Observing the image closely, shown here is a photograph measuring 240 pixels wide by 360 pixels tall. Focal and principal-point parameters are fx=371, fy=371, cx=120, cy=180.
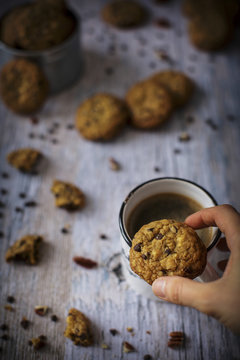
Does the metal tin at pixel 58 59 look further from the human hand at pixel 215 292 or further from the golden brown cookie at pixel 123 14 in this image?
the human hand at pixel 215 292

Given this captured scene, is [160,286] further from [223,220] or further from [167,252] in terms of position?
[223,220]

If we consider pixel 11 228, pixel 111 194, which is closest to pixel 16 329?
pixel 11 228

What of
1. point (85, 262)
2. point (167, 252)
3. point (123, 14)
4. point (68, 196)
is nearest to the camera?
point (167, 252)

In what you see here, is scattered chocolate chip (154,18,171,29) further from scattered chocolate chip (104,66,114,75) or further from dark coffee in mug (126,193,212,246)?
dark coffee in mug (126,193,212,246)

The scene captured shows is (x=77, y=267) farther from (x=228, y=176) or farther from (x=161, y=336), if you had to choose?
(x=228, y=176)

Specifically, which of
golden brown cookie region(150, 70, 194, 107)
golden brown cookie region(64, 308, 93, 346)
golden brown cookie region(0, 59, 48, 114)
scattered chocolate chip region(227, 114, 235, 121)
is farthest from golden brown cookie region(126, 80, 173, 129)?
golden brown cookie region(64, 308, 93, 346)

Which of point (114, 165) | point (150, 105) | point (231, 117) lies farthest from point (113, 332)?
point (231, 117)
